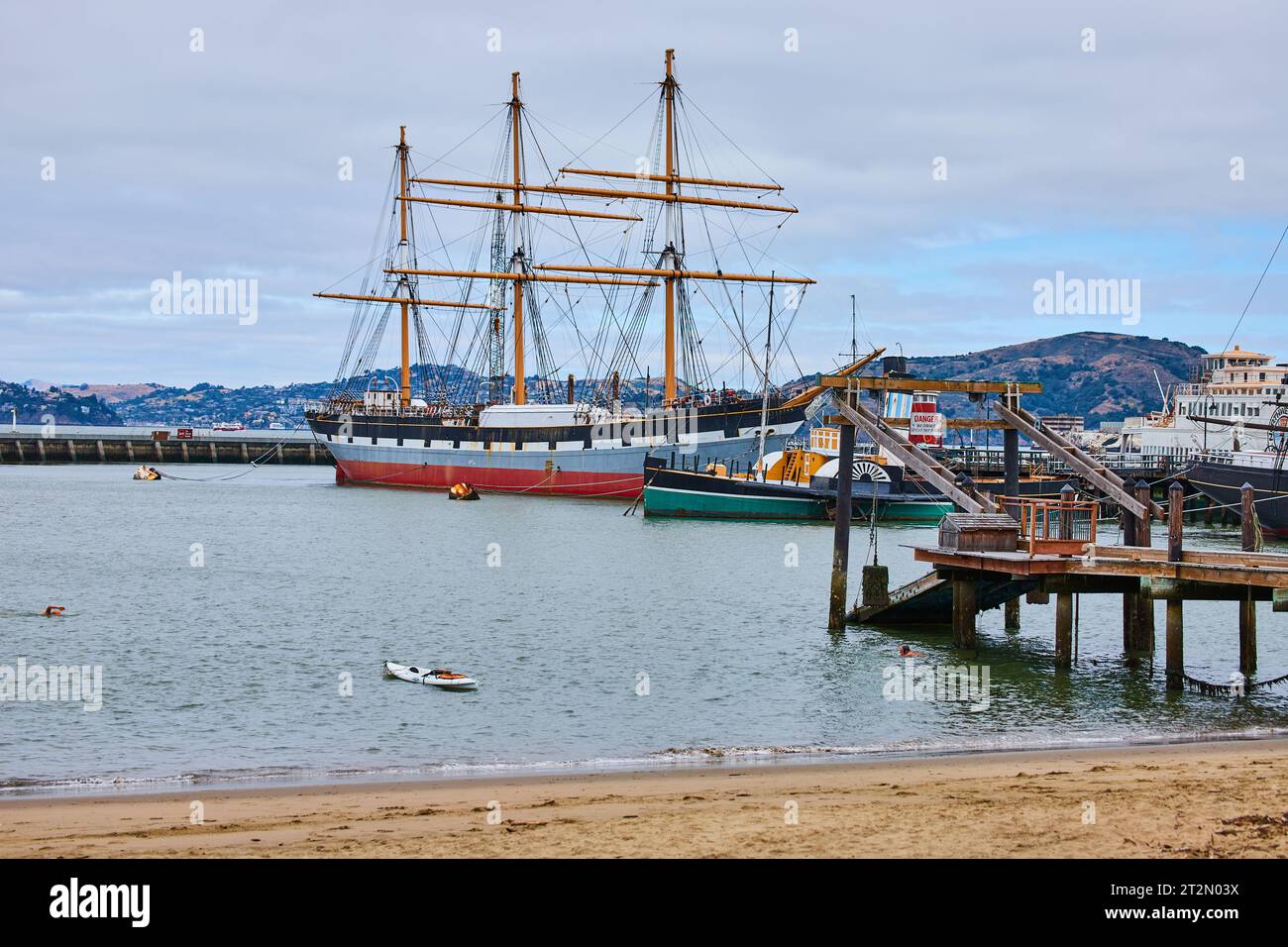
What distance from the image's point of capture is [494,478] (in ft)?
318

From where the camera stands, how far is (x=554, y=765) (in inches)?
688

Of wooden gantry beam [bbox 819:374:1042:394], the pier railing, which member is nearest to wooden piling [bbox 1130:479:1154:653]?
the pier railing

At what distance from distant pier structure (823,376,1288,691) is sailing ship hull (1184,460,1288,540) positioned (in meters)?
33.0

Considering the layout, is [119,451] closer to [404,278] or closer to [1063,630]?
[404,278]

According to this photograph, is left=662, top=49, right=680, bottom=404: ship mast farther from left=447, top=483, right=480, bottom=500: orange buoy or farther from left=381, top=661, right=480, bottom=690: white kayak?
left=381, top=661, right=480, bottom=690: white kayak

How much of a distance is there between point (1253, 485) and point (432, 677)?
47.5 meters

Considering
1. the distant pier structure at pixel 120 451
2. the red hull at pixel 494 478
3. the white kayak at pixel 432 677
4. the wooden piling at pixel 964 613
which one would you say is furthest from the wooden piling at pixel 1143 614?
the distant pier structure at pixel 120 451

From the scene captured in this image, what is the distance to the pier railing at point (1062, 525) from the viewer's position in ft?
77.2

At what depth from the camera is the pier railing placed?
23.5m

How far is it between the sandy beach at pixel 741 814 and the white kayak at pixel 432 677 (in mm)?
6950

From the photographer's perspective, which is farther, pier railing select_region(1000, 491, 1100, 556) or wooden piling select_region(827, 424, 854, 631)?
wooden piling select_region(827, 424, 854, 631)

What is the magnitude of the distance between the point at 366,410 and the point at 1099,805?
101m
